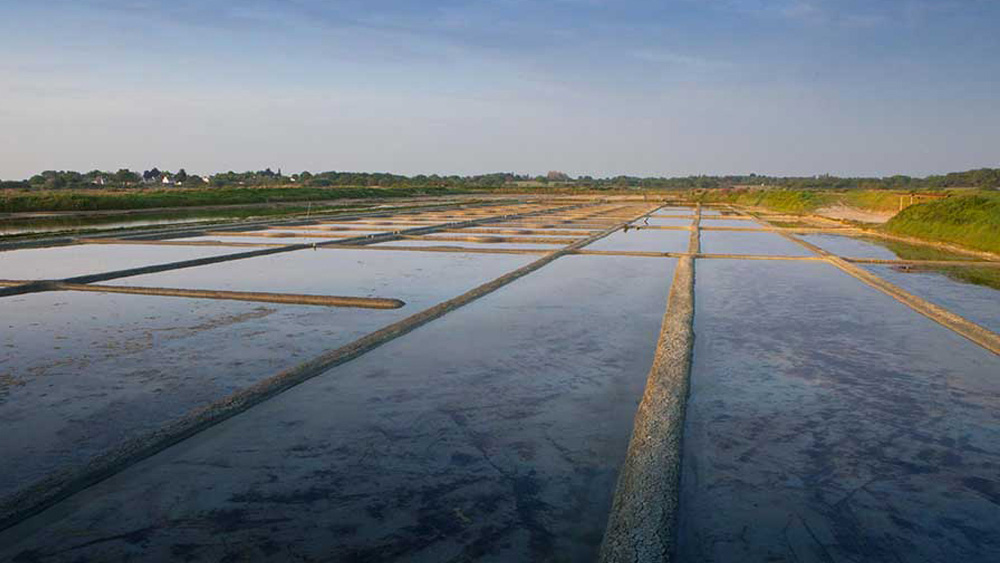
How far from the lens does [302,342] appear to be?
522 centimetres

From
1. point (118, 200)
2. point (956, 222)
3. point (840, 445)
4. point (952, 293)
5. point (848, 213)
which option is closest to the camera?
point (840, 445)

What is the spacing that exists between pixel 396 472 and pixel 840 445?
2.06 meters

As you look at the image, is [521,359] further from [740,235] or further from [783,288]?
[740,235]

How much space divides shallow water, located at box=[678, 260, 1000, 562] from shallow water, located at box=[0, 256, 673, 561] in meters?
Answer: 0.43

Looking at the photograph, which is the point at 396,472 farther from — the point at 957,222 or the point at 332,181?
the point at 332,181

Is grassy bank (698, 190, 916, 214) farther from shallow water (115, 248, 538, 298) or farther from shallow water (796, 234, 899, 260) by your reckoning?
shallow water (115, 248, 538, 298)

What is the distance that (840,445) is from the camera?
3281 mm

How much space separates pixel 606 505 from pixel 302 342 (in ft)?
10.5

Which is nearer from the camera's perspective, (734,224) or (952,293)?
(952,293)

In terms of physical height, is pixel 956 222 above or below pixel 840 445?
above

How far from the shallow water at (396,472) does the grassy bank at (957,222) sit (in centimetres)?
1228

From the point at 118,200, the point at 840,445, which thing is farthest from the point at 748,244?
the point at 118,200

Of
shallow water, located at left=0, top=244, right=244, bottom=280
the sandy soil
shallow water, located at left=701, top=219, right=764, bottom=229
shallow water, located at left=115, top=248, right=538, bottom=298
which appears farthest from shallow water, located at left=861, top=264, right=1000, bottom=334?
the sandy soil

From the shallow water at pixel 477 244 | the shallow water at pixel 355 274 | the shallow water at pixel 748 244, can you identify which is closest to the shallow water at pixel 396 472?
the shallow water at pixel 355 274
